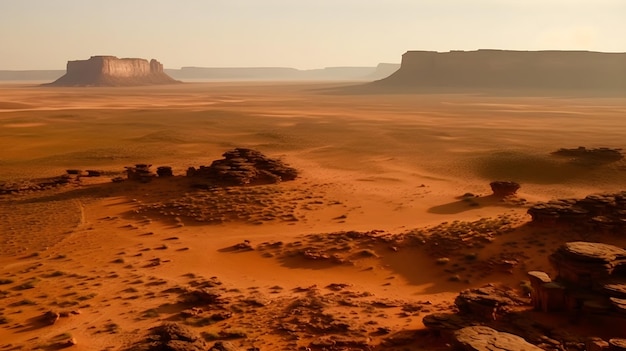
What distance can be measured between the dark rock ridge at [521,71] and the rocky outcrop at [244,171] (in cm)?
11369

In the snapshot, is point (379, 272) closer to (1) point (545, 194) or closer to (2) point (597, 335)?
(2) point (597, 335)

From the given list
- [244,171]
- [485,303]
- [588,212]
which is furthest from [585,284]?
[244,171]

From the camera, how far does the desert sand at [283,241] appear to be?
13.3 metres

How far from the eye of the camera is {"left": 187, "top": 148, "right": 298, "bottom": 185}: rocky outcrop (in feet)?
91.7

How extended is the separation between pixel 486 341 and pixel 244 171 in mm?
19783

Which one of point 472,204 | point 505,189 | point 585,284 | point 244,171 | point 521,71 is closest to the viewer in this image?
point 585,284

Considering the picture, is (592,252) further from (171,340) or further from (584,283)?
(171,340)

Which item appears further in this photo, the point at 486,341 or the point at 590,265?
the point at 590,265

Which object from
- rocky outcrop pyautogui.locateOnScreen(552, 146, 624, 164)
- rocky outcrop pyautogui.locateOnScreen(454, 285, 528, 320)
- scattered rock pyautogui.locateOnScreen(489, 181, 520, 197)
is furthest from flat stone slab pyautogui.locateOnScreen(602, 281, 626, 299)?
rocky outcrop pyautogui.locateOnScreen(552, 146, 624, 164)

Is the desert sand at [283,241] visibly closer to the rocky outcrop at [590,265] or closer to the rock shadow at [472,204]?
the rock shadow at [472,204]

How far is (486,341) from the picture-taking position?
10.3 m

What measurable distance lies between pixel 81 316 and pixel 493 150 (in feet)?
103

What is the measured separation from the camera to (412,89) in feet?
452

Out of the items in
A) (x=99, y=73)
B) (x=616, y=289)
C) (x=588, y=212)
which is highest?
(x=99, y=73)
